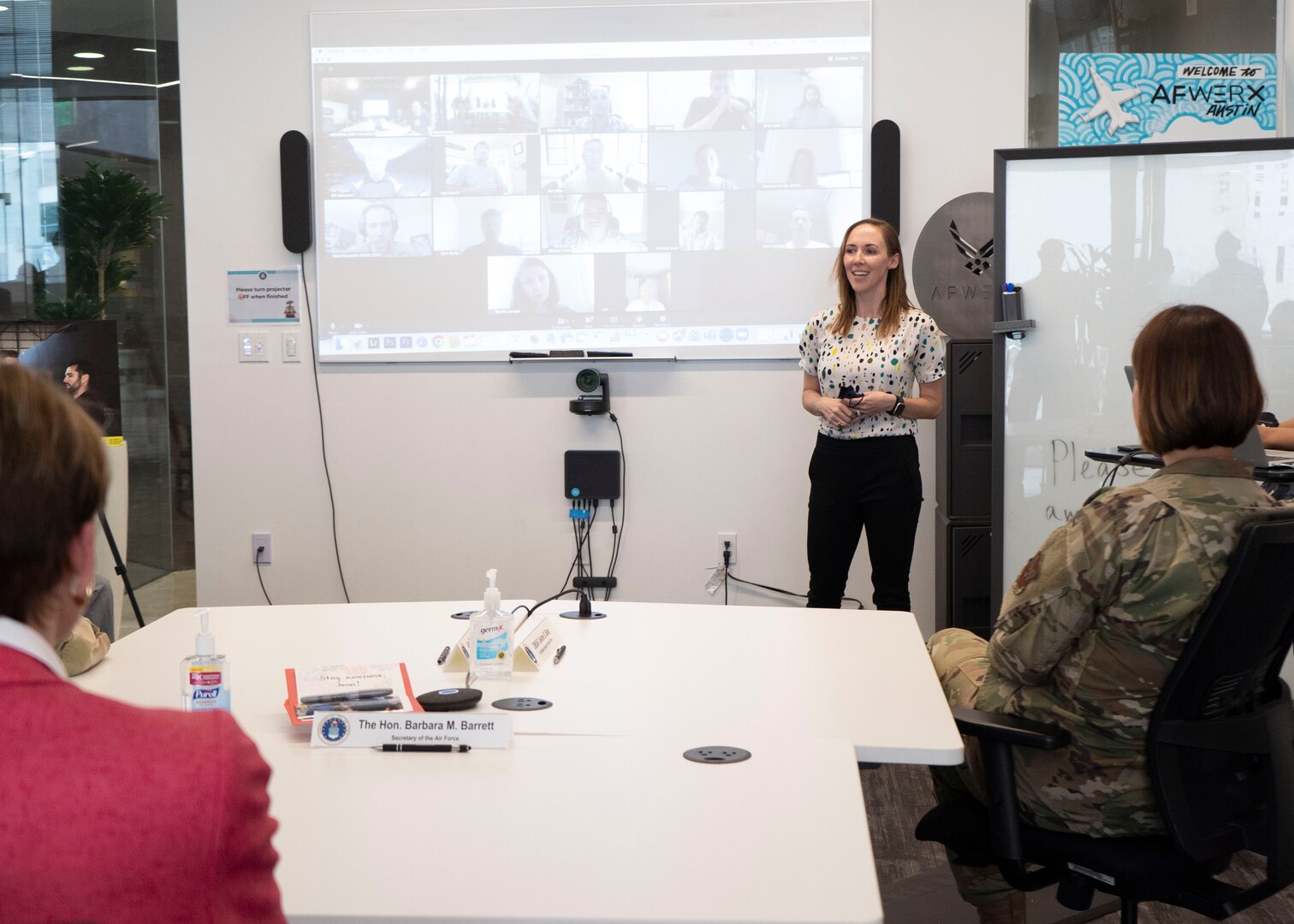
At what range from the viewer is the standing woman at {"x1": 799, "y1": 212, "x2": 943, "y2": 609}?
3.54 meters

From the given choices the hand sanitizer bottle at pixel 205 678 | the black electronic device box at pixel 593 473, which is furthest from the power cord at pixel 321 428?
the hand sanitizer bottle at pixel 205 678

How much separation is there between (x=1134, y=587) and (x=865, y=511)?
6.48 ft

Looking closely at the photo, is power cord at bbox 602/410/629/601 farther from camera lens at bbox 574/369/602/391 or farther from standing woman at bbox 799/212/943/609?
standing woman at bbox 799/212/943/609

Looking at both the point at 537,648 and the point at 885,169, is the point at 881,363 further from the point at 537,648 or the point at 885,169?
the point at 537,648

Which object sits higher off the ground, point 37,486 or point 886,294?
point 886,294

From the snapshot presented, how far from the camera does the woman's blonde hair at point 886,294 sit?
11.8 ft

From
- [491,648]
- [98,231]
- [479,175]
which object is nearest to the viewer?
[491,648]

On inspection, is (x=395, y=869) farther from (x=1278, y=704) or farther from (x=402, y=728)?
(x=1278, y=704)

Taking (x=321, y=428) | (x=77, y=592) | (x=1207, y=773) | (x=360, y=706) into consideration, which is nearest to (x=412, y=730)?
(x=360, y=706)

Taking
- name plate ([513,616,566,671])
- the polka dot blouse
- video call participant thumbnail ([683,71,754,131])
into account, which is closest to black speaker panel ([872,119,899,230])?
video call participant thumbnail ([683,71,754,131])

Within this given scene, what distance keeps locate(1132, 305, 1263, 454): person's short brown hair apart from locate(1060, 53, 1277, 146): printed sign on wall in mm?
2843

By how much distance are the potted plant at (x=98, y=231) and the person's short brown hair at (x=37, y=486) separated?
4816mm

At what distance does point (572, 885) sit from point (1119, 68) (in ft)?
13.7

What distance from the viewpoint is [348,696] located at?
164 cm
